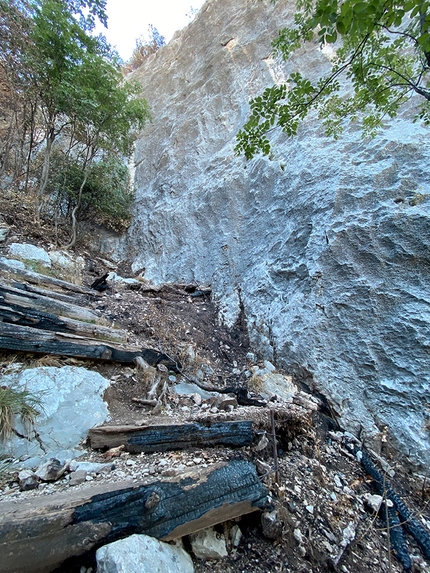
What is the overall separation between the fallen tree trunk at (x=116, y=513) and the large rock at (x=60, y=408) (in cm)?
65

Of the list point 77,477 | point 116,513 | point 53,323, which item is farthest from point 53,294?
point 116,513

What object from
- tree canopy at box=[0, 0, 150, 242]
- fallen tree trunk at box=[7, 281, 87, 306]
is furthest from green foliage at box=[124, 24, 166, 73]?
fallen tree trunk at box=[7, 281, 87, 306]

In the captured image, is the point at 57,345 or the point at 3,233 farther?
the point at 3,233

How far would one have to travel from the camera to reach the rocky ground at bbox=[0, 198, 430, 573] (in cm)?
160

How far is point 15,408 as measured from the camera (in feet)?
6.82

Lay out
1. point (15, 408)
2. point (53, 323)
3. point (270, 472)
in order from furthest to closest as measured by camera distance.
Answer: point (53, 323) < point (15, 408) < point (270, 472)

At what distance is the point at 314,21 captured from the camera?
1836mm

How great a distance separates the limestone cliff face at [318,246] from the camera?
116 inches

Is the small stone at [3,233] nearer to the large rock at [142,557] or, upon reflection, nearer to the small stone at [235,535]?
the large rock at [142,557]

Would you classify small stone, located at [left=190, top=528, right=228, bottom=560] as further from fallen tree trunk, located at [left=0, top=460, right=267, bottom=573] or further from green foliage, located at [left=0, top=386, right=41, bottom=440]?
green foliage, located at [left=0, top=386, right=41, bottom=440]

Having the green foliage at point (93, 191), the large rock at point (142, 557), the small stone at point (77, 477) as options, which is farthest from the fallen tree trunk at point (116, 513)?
the green foliage at point (93, 191)

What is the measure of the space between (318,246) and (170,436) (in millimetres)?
3088

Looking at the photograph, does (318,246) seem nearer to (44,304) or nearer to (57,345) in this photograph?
(57,345)

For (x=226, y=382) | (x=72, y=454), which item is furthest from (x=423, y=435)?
(x=72, y=454)
